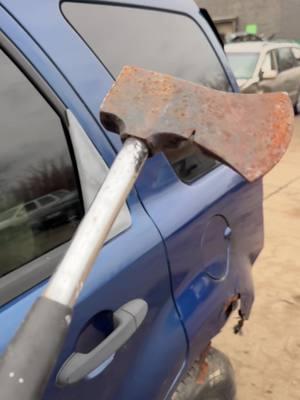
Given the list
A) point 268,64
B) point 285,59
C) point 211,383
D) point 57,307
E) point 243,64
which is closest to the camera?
point 57,307

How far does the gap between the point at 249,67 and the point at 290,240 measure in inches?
227

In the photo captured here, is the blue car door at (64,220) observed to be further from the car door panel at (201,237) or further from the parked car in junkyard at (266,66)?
the parked car in junkyard at (266,66)

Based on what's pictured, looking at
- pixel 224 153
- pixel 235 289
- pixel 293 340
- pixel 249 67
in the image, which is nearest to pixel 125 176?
pixel 224 153

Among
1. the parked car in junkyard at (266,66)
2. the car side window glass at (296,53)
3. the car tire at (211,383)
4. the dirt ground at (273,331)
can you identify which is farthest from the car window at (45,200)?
the car side window glass at (296,53)

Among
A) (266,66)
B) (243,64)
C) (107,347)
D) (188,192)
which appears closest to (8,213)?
(107,347)

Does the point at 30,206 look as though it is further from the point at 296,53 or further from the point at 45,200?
the point at 296,53

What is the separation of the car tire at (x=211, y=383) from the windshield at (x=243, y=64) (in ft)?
25.3

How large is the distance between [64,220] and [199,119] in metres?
0.48

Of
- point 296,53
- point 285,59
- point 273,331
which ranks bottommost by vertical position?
point 296,53

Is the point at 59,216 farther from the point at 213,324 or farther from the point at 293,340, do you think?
the point at 293,340

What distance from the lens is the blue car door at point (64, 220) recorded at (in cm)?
109

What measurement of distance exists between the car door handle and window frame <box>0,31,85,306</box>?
0.57ft

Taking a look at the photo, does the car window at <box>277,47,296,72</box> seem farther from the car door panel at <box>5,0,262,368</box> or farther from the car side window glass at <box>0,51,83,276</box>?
the car side window glass at <box>0,51,83,276</box>

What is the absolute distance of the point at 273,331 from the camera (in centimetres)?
298
